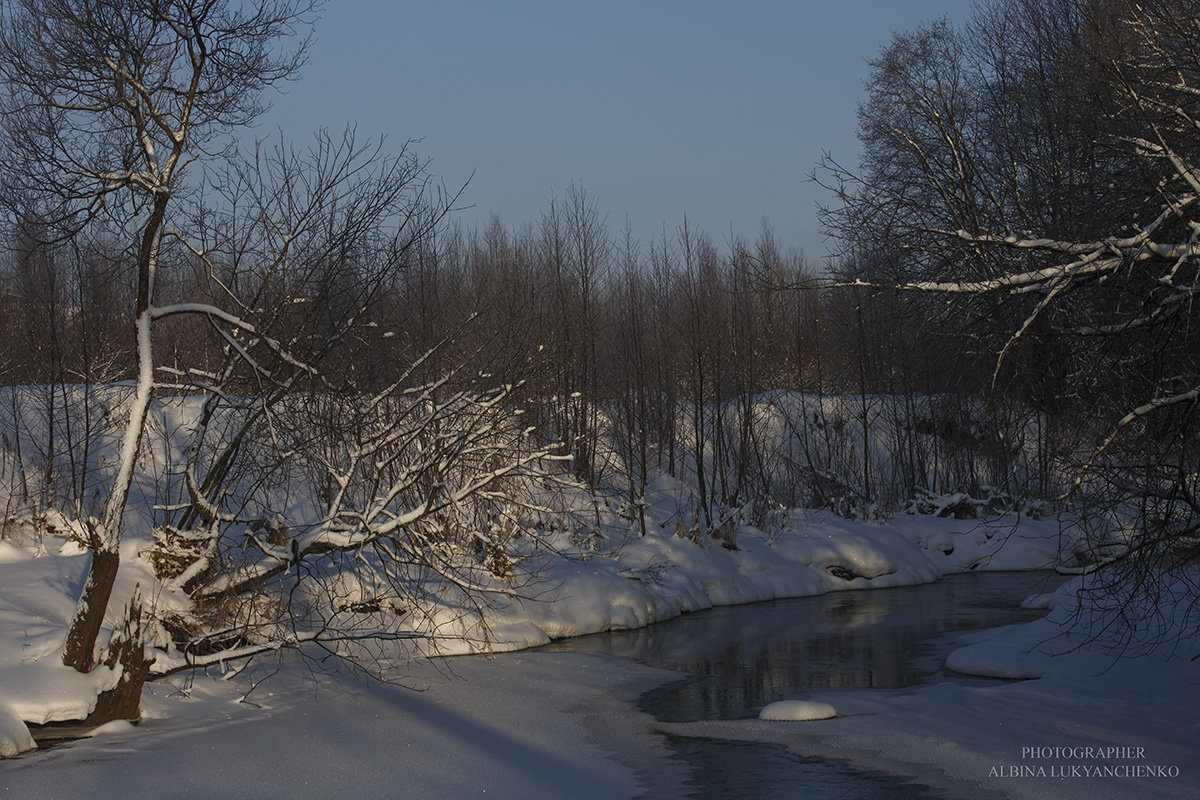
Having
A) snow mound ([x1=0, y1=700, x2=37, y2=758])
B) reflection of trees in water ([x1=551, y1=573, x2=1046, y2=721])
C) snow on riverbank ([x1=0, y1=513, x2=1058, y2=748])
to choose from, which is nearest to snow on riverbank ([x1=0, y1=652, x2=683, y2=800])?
snow mound ([x1=0, y1=700, x2=37, y2=758])

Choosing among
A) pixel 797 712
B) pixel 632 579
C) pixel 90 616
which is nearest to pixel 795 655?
pixel 797 712

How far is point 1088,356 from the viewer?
259 inches

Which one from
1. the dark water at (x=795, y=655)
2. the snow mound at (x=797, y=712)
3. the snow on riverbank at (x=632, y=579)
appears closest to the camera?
the dark water at (x=795, y=655)

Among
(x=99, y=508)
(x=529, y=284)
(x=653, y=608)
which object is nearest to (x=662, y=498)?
(x=529, y=284)

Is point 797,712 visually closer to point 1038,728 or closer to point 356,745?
point 1038,728

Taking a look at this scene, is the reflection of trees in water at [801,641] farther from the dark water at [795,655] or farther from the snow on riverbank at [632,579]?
the snow on riverbank at [632,579]

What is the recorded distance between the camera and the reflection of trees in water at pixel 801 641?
9859mm

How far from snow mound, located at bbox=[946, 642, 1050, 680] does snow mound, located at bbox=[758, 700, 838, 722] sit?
8.11 feet

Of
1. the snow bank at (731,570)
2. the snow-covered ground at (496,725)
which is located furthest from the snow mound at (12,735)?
the snow bank at (731,570)

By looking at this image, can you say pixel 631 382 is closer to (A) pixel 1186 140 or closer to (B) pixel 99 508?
(B) pixel 99 508

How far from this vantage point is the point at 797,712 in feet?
27.7

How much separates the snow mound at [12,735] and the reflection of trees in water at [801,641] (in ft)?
16.6

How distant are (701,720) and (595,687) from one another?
171 centimetres

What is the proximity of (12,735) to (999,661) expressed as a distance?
9.06 meters
